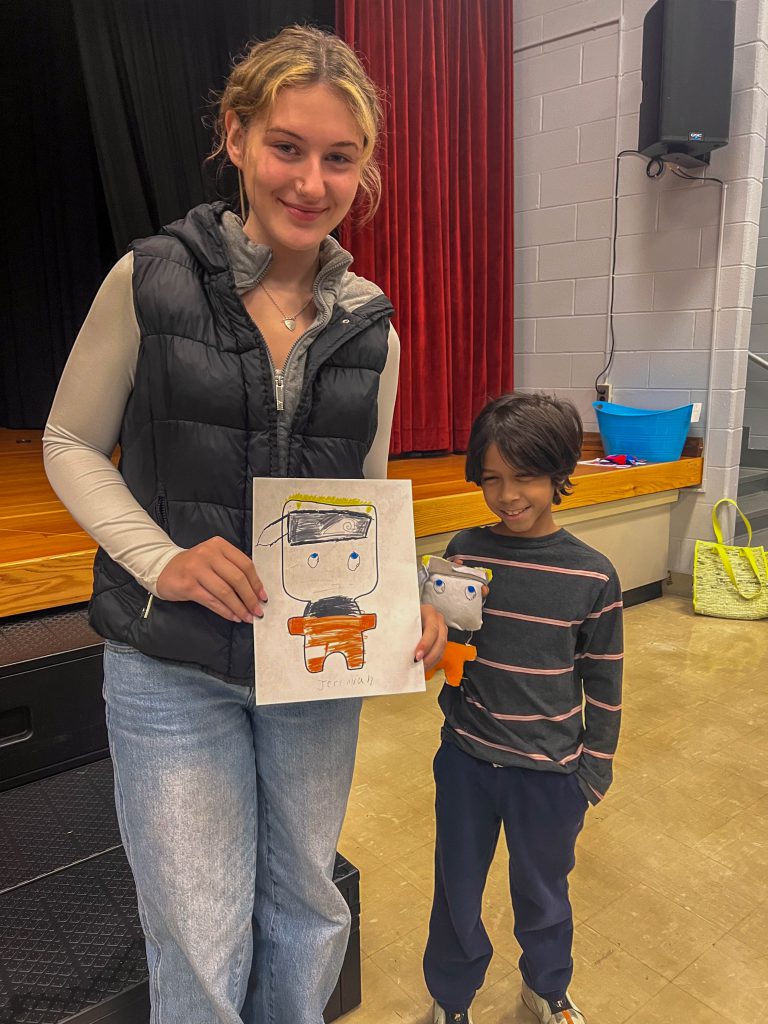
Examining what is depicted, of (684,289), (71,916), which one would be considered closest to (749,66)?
(684,289)

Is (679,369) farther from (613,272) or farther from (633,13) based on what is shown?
(633,13)

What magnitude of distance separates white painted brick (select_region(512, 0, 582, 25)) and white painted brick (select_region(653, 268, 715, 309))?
1.29 metres

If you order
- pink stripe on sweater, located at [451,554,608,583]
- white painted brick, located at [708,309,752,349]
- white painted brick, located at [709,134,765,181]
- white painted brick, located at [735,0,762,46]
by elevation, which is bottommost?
pink stripe on sweater, located at [451,554,608,583]

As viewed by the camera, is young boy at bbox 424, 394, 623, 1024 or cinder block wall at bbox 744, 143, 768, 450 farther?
cinder block wall at bbox 744, 143, 768, 450

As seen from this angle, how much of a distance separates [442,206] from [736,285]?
4.09ft

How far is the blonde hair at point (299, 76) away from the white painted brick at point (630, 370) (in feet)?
9.26

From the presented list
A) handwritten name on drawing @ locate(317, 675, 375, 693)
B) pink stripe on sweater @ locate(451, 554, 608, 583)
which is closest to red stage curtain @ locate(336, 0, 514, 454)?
pink stripe on sweater @ locate(451, 554, 608, 583)

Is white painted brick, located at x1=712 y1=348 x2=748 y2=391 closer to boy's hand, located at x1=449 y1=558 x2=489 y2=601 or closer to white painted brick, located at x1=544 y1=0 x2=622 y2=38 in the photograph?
white painted brick, located at x1=544 y1=0 x2=622 y2=38

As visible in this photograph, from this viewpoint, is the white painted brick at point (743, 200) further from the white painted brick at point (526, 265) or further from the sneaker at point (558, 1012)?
the sneaker at point (558, 1012)

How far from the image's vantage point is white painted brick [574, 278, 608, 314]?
11.2 feet

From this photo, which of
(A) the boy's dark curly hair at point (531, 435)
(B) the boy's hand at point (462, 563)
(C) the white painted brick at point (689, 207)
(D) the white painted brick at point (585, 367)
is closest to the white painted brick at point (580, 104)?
(C) the white painted brick at point (689, 207)

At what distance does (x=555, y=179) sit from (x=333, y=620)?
10.8 ft

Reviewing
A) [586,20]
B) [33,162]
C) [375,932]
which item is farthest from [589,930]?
[33,162]

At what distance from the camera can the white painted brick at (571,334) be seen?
137 inches
